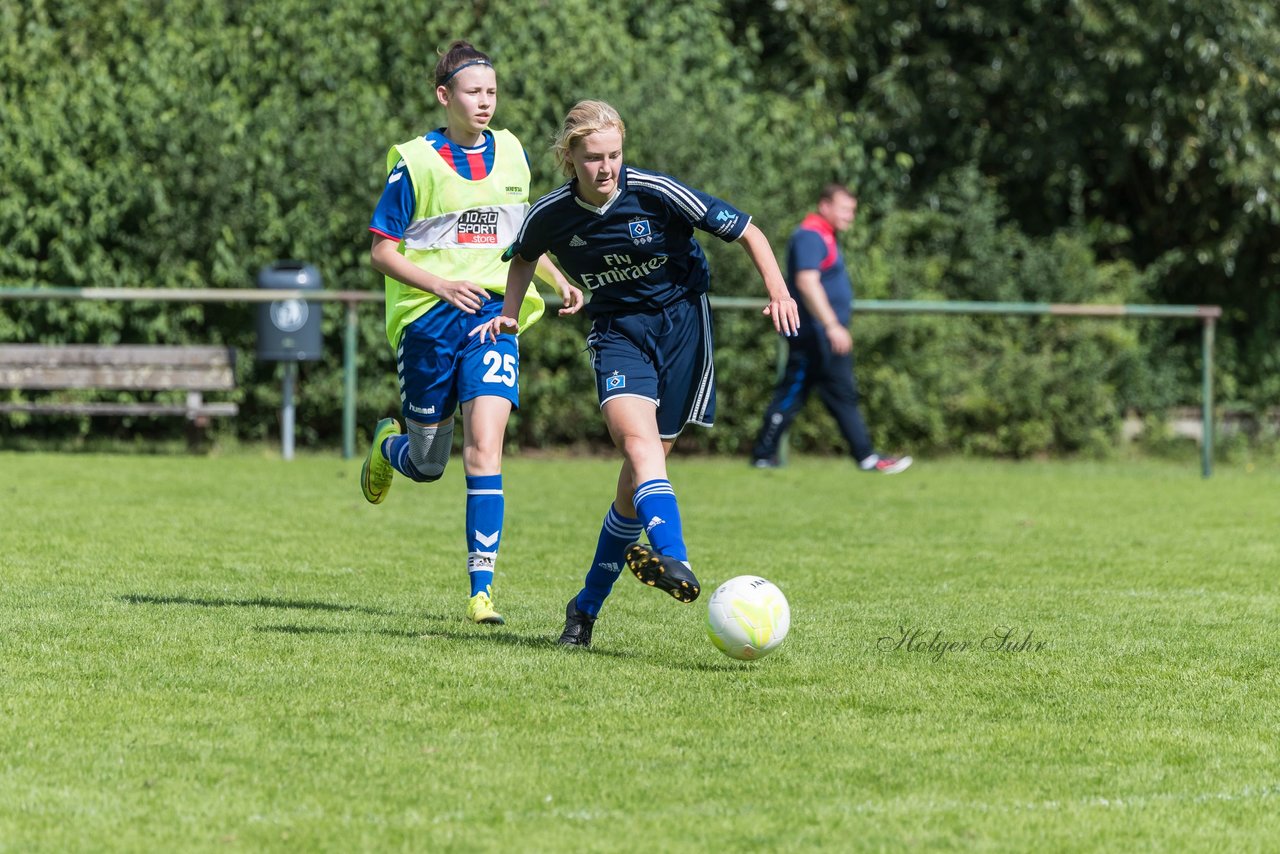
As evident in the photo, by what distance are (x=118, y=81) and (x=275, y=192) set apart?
7.46ft

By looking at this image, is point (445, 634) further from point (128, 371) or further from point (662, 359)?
point (128, 371)

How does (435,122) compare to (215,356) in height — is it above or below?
above

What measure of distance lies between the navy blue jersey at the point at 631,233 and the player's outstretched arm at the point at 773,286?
6 cm

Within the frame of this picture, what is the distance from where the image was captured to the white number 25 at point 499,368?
6637 millimetres

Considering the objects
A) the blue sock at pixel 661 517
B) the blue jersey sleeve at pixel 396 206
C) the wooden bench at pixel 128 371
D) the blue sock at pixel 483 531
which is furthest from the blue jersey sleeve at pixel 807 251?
the blue sock at pixel 661 517

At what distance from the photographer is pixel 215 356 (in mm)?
14477

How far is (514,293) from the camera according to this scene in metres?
6.12

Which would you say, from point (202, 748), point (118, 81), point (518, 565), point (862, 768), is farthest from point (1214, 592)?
point (118, 81)

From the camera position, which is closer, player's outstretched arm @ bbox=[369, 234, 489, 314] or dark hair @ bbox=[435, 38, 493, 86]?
player's outstretched arm @ bbox=[369, 234, 489, 314]

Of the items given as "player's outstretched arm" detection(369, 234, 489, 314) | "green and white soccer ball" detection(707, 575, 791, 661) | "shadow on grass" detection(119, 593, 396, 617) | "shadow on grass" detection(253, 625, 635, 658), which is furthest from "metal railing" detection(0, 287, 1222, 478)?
"green and white soccer ball" detection(707, 575, 791, 661)

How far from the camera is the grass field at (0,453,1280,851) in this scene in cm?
378

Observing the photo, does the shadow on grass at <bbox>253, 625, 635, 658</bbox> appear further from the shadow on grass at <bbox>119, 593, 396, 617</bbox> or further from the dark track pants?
the dark track pants

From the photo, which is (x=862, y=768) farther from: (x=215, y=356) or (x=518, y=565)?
(x=215, y=356)

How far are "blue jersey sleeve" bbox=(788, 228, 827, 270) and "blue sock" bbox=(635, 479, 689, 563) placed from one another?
7479 mm
